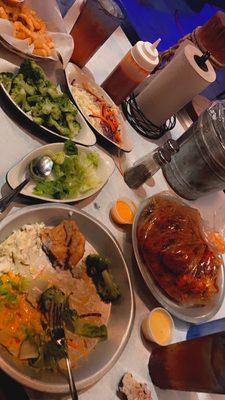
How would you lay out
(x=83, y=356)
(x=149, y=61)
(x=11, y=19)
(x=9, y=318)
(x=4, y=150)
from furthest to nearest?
1. (x=149, y=61)
2. (x=11, y=19)
3. (x=4, y=150)
4. (x=83, y=356)
5. (x=9, y=318)

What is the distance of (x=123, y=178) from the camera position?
2217 mm

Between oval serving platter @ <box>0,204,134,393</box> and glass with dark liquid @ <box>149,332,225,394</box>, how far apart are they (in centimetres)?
20

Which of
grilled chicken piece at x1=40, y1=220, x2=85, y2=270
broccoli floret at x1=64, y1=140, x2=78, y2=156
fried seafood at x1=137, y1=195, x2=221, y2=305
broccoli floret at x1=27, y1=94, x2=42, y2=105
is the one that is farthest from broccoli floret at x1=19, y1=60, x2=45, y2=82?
fried seafood at x1=137, y1=195, x2=221, y2=305

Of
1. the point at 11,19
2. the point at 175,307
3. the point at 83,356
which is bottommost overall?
the point at 83,356

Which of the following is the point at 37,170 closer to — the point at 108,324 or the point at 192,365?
the point at 108,324

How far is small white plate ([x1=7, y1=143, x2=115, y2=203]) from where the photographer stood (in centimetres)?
157

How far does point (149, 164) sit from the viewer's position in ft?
7.06

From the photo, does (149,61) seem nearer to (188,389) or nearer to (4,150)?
(4,150)

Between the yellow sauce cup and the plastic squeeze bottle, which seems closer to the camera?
the yellow sauce cup

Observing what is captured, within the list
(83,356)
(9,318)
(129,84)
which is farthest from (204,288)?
(129,84)

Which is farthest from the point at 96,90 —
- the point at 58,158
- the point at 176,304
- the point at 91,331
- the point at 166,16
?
the point at 166,16

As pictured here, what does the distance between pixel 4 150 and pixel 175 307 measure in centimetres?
117

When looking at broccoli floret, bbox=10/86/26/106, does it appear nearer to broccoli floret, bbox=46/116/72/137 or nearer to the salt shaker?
broccoli floret, bbox=46/116/72/137

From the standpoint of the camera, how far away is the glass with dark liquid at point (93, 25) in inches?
88.8
